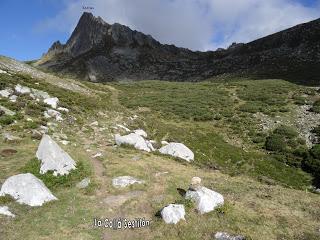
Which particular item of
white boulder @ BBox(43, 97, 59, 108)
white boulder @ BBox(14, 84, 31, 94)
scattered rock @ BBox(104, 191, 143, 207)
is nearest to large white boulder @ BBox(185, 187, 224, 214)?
scattered rock @ BBox(104, 191, 143, 207)

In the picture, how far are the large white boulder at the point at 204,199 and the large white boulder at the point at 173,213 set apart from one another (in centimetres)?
95

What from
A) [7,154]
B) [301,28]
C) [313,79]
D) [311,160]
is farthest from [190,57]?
[7,154]

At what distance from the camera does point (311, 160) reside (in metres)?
33.5

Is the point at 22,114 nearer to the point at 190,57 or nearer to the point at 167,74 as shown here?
the point at 167,74

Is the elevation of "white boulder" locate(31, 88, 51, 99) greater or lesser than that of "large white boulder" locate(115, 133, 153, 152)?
greater

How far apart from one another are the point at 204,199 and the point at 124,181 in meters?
5.33

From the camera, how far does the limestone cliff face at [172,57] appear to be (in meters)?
101

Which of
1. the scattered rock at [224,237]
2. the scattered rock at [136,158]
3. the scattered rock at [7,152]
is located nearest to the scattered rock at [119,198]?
the scattered rock at [224,237]

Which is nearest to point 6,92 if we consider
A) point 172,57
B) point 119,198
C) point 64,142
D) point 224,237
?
point 64,142

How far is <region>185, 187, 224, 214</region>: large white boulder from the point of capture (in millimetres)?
16578

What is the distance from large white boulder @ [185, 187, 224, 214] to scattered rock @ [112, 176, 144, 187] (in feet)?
13.2

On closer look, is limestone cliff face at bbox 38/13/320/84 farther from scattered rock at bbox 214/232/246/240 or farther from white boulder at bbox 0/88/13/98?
scattered rock at bbox 214/232/246/240

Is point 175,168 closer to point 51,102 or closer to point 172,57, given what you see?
point 51,102

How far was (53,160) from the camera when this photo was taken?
71.1 feet
